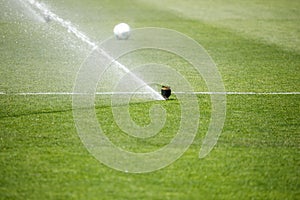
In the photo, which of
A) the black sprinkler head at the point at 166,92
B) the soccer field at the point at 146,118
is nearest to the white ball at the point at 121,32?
the soccer field at the point at 146,118

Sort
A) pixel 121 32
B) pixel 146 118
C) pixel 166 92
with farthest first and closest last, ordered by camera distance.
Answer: pixel 121 32, pixel 166 92, pixel 146 118

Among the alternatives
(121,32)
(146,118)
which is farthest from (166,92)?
(121,32)

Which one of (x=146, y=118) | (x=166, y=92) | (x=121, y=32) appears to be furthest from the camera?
(x=121, y=32)

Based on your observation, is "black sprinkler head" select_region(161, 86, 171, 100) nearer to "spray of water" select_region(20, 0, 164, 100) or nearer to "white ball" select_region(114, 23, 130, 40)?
"spray of water" select_region(20, 0, 164, 100)

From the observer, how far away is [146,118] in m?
5.60

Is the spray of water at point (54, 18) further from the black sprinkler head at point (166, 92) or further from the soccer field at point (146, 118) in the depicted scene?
the black sprinkler head at point (166, 92)

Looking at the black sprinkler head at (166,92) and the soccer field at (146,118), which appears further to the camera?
the black sprinkler head at (166,92)

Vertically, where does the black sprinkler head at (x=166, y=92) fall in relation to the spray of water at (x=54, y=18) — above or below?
below

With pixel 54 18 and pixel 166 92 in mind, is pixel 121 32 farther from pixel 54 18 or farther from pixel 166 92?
pixel 166 92

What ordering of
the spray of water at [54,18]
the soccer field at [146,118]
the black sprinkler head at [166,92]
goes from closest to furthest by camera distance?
the soccer field at [146,118], the black sprinkler head at [166,92], the spray of water at [54,18]

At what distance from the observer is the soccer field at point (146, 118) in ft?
13.3

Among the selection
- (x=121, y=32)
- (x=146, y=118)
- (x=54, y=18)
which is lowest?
(x=146, y=118)

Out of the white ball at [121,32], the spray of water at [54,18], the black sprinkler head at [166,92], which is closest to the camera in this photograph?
the black sprinkler head at [166,92]

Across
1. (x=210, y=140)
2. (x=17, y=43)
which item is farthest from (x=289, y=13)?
(x=210, y=140)
